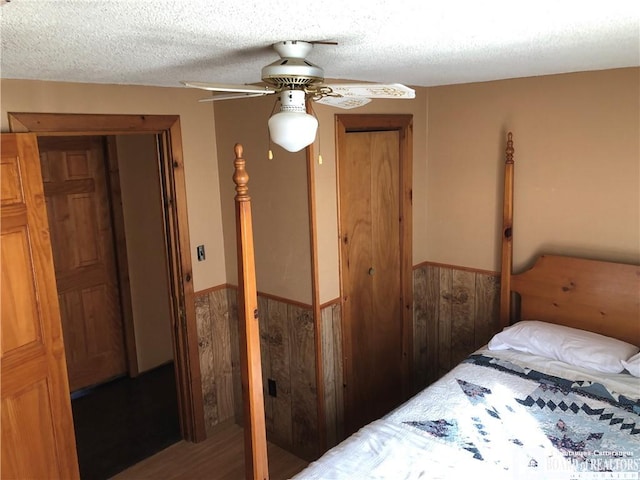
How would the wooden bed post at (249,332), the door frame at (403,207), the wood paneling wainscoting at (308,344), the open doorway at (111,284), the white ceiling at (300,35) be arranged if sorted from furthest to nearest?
the open doorway at (111,284), the wood paneling wainscoting at (308,344), the door frame at (403,207), the wooden bed post at (249,332), the white ceiling at (300,35)

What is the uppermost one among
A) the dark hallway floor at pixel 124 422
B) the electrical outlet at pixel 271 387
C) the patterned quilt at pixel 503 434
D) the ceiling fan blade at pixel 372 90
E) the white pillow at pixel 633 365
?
the ceiling fan blade at pixel 372 90

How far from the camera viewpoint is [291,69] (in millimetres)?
1573

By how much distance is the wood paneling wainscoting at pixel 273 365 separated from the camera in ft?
9.98

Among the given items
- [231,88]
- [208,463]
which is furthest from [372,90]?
[208,463]

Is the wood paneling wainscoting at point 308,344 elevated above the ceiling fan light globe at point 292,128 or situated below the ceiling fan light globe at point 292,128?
below

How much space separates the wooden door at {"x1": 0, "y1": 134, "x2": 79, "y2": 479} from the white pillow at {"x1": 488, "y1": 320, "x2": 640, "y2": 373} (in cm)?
225

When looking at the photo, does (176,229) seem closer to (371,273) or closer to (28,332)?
(28,332)

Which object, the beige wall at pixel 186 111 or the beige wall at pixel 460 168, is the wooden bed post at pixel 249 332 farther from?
the beige wall at pixel 186 111

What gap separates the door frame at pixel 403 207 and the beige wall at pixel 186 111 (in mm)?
801

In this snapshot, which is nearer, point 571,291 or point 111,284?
point 571,291

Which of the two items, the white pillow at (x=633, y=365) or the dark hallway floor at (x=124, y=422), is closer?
the white pillow at (x=633, y=365)

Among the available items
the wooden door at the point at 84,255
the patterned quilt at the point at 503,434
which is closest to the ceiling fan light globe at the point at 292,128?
the patterned quilt at the point at 503,434

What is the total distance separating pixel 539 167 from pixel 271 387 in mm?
2056

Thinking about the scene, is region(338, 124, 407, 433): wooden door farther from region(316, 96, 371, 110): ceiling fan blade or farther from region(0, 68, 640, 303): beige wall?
region(316, 96, 371, 110): ceiling fan blade
